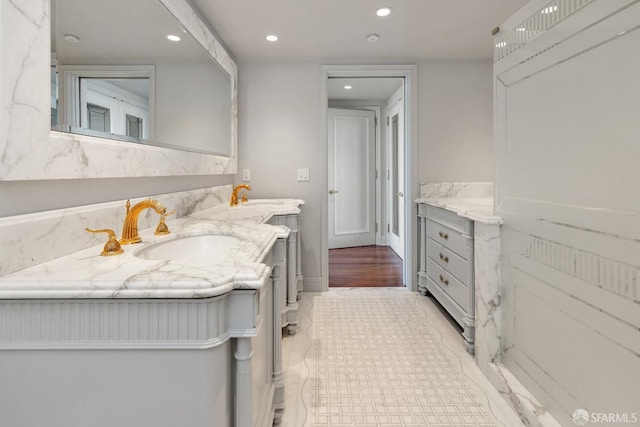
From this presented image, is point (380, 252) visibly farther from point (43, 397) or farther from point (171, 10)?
point (43, 397)

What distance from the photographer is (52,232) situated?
3.70 feet

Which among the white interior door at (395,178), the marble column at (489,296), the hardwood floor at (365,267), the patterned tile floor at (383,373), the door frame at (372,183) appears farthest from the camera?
the door frame at (372,183)

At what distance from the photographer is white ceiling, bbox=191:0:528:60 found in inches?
96.6

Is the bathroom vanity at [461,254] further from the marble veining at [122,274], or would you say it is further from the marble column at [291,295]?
the marble veining at [122,274]

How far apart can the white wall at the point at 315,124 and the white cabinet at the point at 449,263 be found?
583 mm

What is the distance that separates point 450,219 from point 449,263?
32 cm

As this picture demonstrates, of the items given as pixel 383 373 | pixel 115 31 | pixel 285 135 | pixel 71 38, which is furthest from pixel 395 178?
pixel 71 38

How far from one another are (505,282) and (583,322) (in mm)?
549

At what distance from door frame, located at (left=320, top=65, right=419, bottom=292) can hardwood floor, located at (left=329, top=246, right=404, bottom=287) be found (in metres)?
0.39

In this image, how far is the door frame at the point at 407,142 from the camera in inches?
137

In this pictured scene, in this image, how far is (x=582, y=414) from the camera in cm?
133

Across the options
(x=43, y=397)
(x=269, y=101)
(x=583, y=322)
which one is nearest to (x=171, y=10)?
(x=269, y=101)

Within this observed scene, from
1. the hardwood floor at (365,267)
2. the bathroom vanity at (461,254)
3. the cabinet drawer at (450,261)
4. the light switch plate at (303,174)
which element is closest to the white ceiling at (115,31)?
the light switch plate at (303,174)

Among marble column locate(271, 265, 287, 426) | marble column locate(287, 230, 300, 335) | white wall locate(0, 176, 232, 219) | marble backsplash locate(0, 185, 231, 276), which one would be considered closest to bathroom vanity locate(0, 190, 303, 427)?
marble backsplash locate(0, 185, 231, 276)
